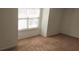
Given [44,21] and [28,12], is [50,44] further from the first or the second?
[28,12]

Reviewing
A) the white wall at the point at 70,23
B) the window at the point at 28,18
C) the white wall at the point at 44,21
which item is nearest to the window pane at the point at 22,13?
the window at the point at 28,18

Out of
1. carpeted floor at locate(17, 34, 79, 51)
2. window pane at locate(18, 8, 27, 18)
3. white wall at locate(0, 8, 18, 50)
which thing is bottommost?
carpeted floor at locate(17, 34, 79, 51)

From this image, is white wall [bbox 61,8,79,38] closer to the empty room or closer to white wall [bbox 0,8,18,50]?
the empty room

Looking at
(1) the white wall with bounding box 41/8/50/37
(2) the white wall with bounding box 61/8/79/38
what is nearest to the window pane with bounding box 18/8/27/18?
(1) the white wall with bounding box 41/8/50/37

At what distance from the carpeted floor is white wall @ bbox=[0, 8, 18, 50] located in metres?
0.11

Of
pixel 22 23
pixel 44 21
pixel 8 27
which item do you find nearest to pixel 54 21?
pixel 44 21

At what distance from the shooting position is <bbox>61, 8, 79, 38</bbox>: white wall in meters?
1.15
